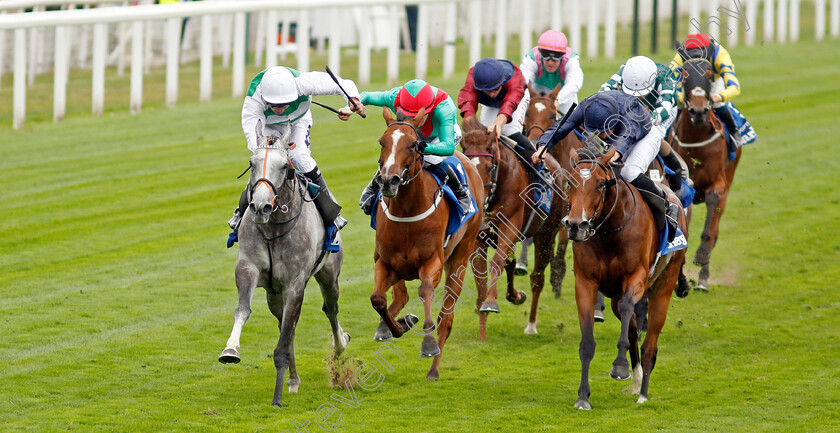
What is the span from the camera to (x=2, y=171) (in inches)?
639

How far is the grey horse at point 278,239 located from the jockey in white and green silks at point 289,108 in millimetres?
193

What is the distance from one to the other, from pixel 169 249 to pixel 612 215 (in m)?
6.90

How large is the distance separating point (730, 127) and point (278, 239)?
267 inches

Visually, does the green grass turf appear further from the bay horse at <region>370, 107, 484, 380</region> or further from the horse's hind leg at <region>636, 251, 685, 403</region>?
the bay horse at <region>370, 107, 484, 380</region>

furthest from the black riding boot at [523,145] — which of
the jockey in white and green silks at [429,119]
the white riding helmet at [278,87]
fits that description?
the white riding helmet at [278,87]

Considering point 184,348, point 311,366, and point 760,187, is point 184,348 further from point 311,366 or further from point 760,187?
point 760,187

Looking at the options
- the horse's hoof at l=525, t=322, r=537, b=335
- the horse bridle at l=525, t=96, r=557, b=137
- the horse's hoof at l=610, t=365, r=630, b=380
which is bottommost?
the horse's hoof at l=525, t=322, r=537, b=335

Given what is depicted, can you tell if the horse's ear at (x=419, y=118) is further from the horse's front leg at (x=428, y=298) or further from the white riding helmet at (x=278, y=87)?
the horse's front leg at (x=428, y=298)

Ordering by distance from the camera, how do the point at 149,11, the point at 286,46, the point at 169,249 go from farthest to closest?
the point at 286,46 < the point at 149,11 < the point at 169,249

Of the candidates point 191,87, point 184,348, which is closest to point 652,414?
point 184,348

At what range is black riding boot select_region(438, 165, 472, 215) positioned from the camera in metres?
8.98

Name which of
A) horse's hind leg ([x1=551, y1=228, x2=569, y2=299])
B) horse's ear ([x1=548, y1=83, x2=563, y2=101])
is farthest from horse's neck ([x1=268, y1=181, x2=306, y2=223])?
horse's ear ([x1=548, y1=83, x2=563, y2=101])

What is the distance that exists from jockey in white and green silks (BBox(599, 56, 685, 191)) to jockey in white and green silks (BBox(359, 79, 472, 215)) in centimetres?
160

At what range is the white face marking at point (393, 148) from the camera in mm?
7797
